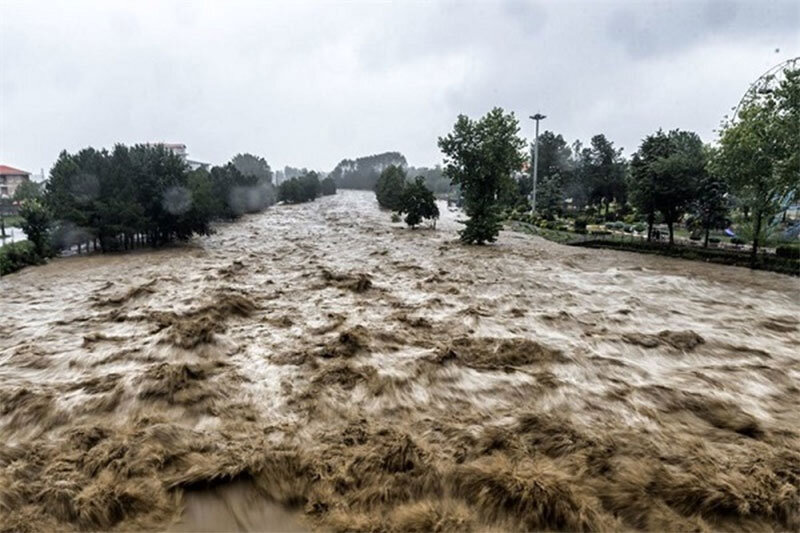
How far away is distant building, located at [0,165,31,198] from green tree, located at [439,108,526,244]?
209ft

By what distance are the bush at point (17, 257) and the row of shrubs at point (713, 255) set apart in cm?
3253

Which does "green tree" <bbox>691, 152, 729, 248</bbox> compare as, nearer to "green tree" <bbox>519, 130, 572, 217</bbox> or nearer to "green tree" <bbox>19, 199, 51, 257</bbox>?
"green tree" <bbox>519, 130, 572, 217</bbox>

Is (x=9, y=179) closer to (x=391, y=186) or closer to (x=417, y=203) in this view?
(x=391, y=186)

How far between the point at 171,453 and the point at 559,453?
4986 mm

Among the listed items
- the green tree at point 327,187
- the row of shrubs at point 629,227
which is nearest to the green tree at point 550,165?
the row of shrubs at point 629,227

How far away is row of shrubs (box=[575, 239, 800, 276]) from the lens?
796 inches

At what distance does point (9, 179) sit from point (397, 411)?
80.0m

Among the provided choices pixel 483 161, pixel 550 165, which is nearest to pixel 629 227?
pixel 483 161

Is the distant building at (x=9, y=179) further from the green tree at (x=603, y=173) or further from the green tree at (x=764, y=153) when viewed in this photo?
the green tree at (x=764, y=153)

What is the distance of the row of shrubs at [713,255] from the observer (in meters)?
20.2

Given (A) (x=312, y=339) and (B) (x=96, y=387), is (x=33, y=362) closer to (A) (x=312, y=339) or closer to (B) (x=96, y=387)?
(B) (x=96, y=387)

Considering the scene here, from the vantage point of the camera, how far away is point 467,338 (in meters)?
10.2

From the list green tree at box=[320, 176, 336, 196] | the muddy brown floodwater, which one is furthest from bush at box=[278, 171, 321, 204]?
the muddy brown floodwater

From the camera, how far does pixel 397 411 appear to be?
22.7 ft
